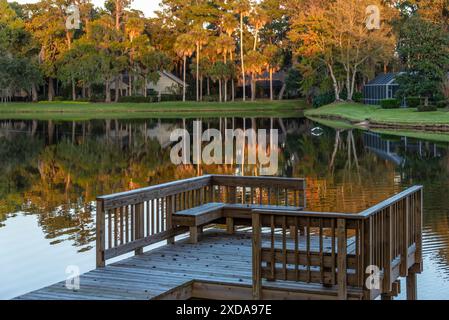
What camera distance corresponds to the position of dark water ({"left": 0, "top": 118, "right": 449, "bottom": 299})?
13.9 metres

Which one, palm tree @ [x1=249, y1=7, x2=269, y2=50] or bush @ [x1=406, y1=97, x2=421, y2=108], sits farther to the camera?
palm tree @ [x1=249, y1=7, x2=269, y2=50]

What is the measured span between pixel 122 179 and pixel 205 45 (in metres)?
72.6

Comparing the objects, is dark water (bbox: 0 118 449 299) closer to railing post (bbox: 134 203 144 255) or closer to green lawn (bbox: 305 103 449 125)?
railing post (bbox: 134 203 144 255)

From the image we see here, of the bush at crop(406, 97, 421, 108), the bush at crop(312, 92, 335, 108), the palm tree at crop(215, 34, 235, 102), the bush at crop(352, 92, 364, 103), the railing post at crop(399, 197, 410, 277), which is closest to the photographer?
the railing post at crop(399, 197, 410, 277)

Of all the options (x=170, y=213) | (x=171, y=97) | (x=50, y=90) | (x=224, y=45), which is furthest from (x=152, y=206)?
(x=50, y=90)

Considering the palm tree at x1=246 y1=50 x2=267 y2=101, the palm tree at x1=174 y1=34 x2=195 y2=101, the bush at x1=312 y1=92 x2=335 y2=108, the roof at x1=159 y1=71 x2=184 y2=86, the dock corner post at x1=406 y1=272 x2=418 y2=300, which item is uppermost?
the palm tree at x1=174 y1=34 x2=195 y2=101

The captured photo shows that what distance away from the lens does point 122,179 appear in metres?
26.3

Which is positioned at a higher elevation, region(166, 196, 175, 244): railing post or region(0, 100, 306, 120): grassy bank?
region(0, 100, 306, 120): grassy bank

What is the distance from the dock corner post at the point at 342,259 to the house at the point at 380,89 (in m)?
65.8

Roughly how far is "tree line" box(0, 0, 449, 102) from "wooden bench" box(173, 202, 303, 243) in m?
66.8

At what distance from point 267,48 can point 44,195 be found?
244 feet

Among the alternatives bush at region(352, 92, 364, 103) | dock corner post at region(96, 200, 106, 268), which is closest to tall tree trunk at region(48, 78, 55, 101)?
bush at region(352, 92, 364, 103)
